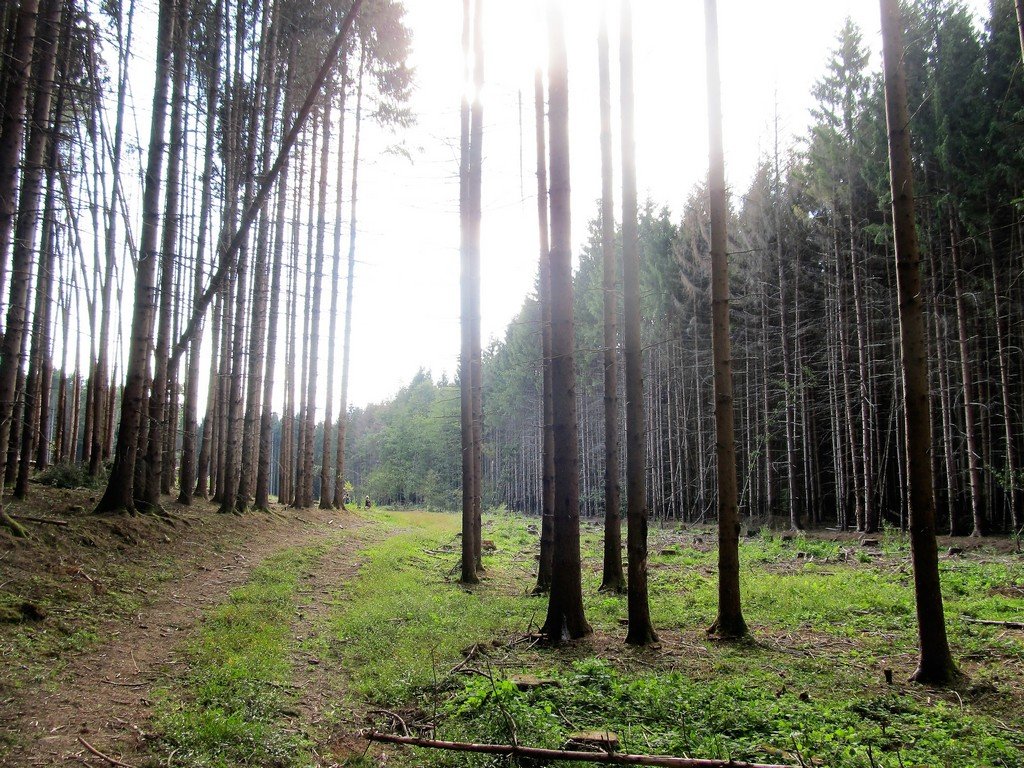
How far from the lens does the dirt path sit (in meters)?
3.66

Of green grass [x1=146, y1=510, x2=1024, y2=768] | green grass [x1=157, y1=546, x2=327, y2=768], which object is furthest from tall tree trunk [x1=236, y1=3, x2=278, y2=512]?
green grass [x1=157, y1=546, x2=327, y2=768]

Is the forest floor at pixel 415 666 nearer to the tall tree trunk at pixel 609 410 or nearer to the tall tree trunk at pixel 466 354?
the tall tree trunk at pixel 609 410

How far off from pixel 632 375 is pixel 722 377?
112 cm

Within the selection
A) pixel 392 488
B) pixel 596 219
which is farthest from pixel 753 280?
pixel 392 488

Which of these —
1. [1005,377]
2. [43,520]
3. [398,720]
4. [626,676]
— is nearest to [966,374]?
[1005,377]

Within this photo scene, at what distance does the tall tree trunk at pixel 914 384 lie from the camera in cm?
543

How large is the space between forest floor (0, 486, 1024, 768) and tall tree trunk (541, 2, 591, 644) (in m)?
0.46

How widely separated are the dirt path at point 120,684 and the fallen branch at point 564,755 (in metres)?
1.24

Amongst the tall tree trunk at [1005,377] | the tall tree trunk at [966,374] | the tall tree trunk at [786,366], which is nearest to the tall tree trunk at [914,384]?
the tall tree trunk at [1005,377]

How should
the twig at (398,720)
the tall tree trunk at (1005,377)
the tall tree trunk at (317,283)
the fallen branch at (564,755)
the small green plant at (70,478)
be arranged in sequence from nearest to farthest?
the fallen branch at (564,755) < the twig at (398,720) < the small green plant at (70,478) < the tall tree trunk at (1005,377) < the tall tree trunk at (317,283)

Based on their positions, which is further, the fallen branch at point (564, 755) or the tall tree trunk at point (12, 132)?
the tall tree trunk at point (12, 132)

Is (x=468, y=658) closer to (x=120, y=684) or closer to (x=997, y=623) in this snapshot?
(x=120, y=684)

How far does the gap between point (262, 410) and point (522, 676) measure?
1524 cm

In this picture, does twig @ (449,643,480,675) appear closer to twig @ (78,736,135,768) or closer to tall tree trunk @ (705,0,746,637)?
twig @ (78,736,135,768)
